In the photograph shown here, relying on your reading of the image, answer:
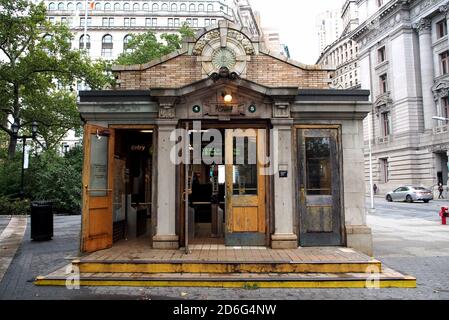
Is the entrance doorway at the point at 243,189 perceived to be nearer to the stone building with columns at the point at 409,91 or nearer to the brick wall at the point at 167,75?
the brick wall at the point at 167,75

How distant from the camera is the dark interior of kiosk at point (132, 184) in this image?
969 centimetres

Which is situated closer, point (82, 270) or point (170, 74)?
point (82, 270)

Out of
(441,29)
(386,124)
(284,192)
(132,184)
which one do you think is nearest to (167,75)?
(132,184)

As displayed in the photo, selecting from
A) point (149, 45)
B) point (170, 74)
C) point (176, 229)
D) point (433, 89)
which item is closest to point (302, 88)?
point (170, 74)

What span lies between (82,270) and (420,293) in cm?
599

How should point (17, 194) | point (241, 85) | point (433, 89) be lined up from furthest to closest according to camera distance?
1. point (433, 89)
2. point (17, 194)
3. point (241, 85)

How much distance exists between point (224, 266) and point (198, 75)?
4.72 meters

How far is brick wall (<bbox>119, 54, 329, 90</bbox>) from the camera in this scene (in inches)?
366

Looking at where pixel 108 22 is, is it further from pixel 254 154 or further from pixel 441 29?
pixel 254 154

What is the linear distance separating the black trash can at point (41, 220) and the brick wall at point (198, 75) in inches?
190

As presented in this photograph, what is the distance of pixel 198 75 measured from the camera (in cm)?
925

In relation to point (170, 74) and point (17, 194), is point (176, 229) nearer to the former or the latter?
point (170, 74)

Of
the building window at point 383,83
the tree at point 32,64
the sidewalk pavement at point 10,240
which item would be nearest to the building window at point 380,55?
the building window at point 383,83

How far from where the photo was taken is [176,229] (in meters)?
8.61
